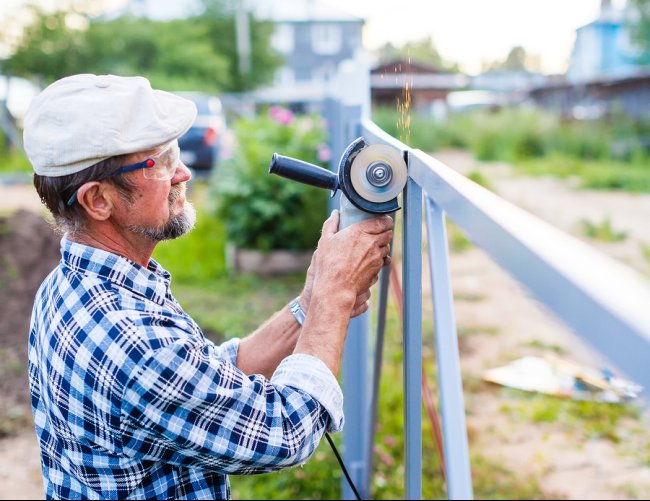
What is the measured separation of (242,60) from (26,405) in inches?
1255

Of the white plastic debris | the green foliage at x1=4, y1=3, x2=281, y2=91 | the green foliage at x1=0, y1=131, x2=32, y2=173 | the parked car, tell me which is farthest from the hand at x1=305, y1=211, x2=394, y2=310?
the green foliage at x1=4, y1=3, x2=281, y2=91

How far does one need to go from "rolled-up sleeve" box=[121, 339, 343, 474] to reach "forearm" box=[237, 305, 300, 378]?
0.39 metres

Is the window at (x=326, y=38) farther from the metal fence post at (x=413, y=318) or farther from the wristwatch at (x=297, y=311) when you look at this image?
the metal fence post at (x=413, y=318)

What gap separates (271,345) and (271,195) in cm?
476

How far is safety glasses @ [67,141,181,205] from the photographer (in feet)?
4.58

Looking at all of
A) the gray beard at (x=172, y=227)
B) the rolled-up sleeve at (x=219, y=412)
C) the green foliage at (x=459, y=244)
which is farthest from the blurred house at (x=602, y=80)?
the rolled-up sleeve at (x=219, y=412)

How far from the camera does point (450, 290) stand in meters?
1.21

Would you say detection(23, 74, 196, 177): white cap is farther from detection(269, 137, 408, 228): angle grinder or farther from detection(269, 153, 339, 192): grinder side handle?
detection(269, 137, 408, 228): angle grinder

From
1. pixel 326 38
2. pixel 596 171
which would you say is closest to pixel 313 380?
pixel 596 171

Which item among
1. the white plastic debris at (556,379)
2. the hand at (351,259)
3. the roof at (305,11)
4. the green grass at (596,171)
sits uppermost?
the roof at (305,11)

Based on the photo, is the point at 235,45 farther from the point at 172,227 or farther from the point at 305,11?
the point at 172,227

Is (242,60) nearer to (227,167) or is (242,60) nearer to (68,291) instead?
(227,167)

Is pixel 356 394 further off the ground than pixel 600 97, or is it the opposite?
pixel 600 97

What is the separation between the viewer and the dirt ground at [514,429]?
10.6 ft
